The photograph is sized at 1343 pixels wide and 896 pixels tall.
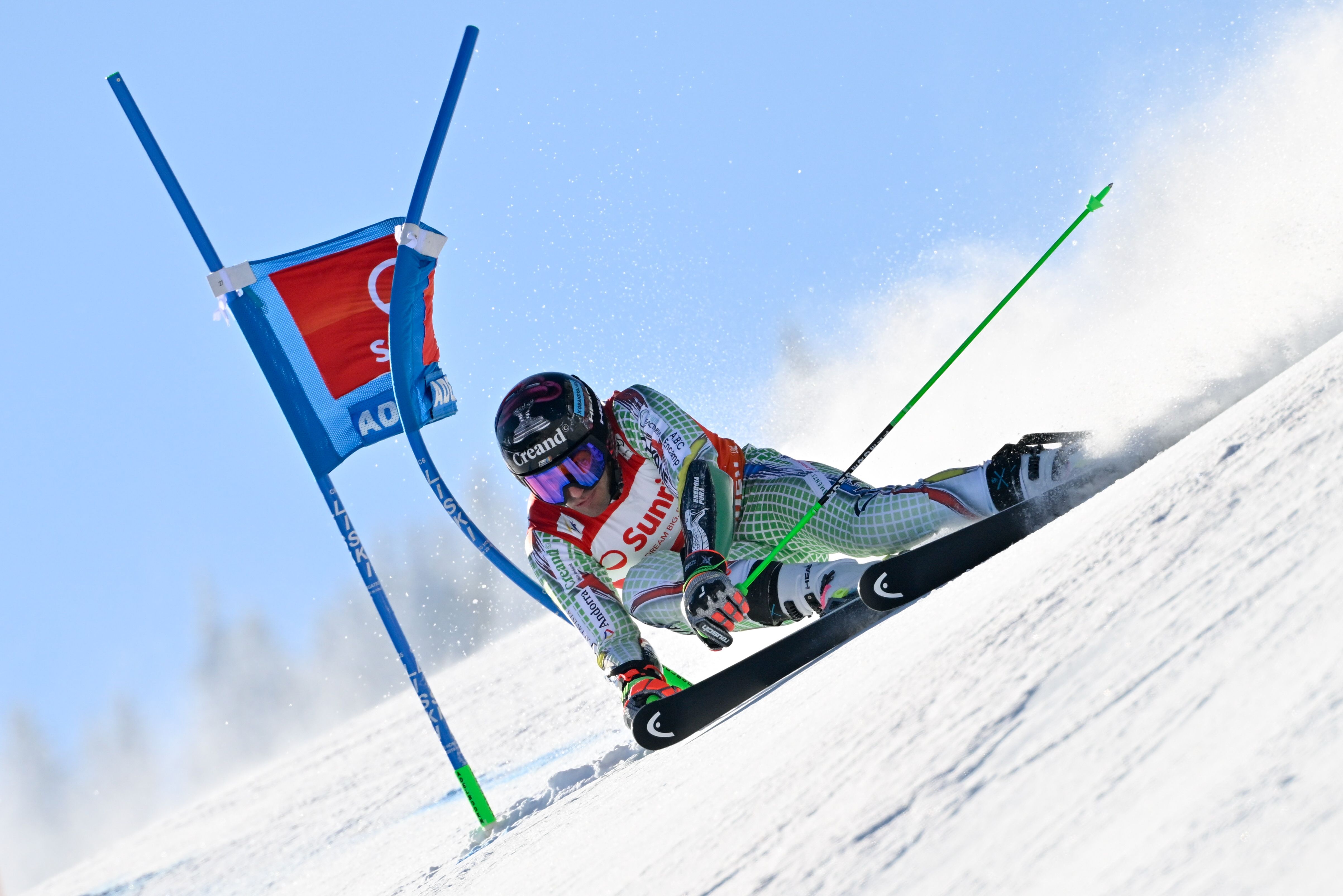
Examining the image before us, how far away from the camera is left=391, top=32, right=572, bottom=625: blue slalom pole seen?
20.3 ft

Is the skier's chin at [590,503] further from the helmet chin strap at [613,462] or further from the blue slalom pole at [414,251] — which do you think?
the blue slalom pole at [414,251]

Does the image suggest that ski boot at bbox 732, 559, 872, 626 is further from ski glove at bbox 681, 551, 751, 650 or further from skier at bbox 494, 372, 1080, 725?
ski glove at bbox 681, 551, 751, 650


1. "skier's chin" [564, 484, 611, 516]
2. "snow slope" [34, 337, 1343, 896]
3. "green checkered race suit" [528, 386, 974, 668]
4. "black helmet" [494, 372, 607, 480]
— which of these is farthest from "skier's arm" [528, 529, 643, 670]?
"snow slope" [34, 337, 1343, 896]

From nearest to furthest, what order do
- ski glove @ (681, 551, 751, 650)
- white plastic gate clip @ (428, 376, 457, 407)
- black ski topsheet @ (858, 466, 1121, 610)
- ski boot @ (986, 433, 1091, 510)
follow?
1. black ski topsheet @ (858, 466, 1121, 610)
2. ski boot @ (986, 433, 1091, 510)
3. ski glove @ (681, 551, 751, 650)
4. white plastic gate clip @ (428, 376, 457, 407)

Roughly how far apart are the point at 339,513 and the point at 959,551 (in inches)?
141

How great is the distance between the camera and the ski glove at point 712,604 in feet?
13.8

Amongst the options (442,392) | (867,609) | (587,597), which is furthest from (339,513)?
(867,609)

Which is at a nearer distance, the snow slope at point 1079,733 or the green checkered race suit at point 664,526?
the snow slope at point 1079,733

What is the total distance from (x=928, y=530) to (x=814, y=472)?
2.18ft

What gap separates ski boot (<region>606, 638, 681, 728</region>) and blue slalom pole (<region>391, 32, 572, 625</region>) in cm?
146

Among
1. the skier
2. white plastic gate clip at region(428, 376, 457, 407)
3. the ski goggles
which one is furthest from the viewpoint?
white plastic gate clip at region(428, 376, 457, 407)

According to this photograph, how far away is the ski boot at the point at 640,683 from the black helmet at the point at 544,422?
0.94 metres

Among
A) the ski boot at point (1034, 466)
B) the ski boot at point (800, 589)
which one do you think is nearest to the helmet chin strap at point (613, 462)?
the ski boot at point (800, 589)

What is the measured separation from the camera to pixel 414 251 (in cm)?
625
